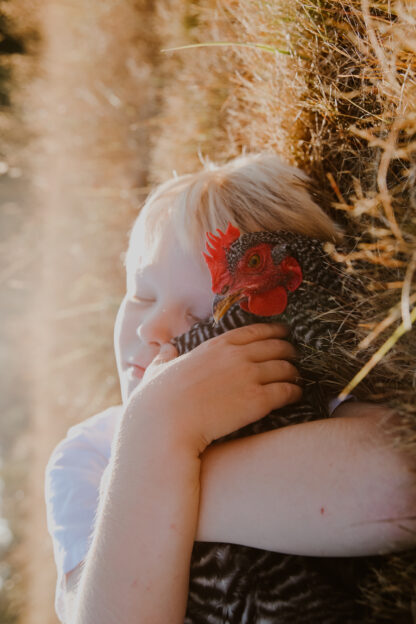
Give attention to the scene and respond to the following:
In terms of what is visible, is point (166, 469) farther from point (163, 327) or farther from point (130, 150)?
point (130, 150)

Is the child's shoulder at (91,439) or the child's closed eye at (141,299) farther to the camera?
the child's shoulder at (91,439)

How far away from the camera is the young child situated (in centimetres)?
56

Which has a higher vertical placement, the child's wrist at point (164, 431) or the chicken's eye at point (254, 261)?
the chicken's eye at point (254, 261)

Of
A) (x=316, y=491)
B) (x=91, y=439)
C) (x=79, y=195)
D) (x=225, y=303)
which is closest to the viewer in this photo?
(x=316, y=491)

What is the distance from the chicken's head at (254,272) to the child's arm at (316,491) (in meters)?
0.21

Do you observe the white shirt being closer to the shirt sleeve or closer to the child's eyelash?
the shirt sleeve

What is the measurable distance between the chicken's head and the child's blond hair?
0.12 metres

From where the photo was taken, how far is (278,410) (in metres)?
0.72

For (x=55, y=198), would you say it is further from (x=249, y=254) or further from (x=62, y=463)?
(x=249, y=254)

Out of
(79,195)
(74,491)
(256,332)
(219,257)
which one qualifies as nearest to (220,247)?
(219,257)

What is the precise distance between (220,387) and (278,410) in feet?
0.37

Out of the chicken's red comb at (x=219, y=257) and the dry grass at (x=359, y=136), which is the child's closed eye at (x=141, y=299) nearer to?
the chicken's red comb at (x=219, y=257)

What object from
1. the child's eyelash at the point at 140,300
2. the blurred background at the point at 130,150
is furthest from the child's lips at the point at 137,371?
the blurred background at the point at 130,150

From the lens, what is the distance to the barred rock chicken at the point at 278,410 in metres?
0.58
